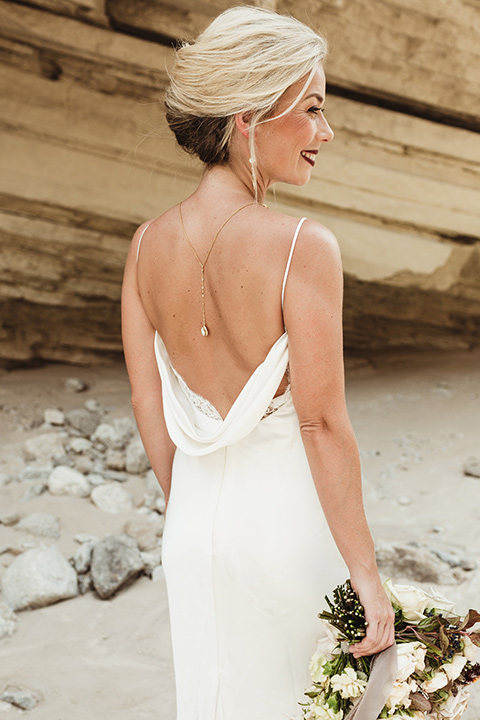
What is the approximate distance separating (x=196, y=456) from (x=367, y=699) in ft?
2.14

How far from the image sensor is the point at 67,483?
408 centimetres

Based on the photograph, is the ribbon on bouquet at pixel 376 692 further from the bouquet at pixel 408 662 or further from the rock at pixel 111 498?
the rock at pixel 111 498

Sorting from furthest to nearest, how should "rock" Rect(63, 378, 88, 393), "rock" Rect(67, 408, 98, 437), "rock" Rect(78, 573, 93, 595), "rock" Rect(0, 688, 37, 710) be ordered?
"rock" Rect(63, 378, 88, 393) → "rock" Rect(67, 408, 98, 437) → "rock" Rect(78, 573, 93, 595) → "rock" Rect(0, 688, 37, 710)

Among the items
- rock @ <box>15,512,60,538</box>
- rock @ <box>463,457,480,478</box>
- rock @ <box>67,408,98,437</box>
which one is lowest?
rock @ <box>67,408,98,437</box>

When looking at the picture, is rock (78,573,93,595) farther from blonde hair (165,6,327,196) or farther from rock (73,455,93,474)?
blonde hair (165,6,327,196)

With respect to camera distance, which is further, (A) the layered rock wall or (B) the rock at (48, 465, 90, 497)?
(B) the rock at (48, 465, 90, 497)

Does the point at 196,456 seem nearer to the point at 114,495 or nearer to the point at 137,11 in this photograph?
the point at 114,495

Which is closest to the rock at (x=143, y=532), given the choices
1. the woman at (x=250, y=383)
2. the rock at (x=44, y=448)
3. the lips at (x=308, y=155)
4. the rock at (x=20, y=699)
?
the rock at (x=44, y=448)

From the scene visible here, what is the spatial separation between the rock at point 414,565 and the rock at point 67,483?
1.72 metres

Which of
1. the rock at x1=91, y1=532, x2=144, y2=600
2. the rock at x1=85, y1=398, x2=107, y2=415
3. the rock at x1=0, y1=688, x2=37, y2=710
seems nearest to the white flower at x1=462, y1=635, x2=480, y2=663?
the rock at x1=0, y1=688, x2=37, y2=710

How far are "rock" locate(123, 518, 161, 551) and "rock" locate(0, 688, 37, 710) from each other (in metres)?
1.05

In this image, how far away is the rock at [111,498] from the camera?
3.95m

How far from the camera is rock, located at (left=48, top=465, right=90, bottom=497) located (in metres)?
4.06

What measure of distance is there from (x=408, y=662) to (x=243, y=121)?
113 centimetres
